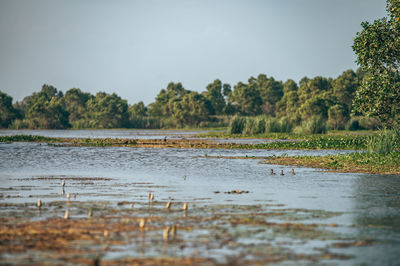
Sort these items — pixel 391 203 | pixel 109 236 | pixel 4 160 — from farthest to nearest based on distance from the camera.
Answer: pixel 4 160, pixel 391 203, pixel 109 236

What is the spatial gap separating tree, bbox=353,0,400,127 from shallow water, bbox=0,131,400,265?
6.60 meters

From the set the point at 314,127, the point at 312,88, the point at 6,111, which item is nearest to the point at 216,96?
the point at 312,88

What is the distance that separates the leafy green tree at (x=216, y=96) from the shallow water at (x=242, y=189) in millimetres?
136954

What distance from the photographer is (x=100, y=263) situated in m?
12.2

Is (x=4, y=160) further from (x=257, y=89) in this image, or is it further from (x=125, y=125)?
(x=257, y=89)

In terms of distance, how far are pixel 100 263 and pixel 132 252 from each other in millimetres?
1249

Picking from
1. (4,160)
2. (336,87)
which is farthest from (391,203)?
(336,87)

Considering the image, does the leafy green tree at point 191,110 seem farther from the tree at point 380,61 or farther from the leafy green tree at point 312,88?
the tree at point 380,61

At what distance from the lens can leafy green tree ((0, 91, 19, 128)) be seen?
16112 centimetres

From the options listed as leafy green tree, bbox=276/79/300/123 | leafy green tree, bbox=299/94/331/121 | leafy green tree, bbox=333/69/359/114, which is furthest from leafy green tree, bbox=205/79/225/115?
leafy green tree, bbox=299/94/331/121

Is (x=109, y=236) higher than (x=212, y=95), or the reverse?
(x=212, y=95)

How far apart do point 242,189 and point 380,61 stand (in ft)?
57.9

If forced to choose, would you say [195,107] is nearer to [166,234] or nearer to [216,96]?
[216,96]

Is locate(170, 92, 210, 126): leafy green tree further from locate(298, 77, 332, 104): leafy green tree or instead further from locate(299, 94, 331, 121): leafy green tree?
locate(299, 94, 331, 121): leafy green tree
